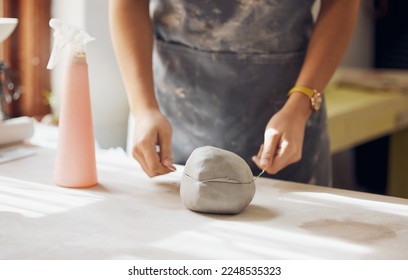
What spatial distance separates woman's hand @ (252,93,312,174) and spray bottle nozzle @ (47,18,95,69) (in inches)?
14.2

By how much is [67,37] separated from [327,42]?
57cm

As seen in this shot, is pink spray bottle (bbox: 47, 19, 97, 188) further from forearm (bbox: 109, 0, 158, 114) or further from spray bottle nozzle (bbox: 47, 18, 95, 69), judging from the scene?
forearm (bbox: 109, 0, 158, 114)

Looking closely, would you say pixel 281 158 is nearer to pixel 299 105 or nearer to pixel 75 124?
pixel 299 105

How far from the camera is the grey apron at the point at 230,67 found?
1414 millimetres

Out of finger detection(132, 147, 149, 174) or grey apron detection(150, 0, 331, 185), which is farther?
grey apron detection(150, 0, 331, 185)

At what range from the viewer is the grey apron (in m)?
1.41

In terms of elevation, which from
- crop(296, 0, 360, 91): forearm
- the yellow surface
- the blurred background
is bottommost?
the yellow surface

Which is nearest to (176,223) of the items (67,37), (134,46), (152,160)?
(152,160)

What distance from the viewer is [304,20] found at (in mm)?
1456

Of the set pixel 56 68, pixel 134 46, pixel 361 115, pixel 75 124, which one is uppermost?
pixel 134 46

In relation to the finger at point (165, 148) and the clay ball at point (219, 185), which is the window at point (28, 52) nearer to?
the finger at point (165, 148)

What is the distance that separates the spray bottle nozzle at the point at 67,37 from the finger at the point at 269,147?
14.1 inches

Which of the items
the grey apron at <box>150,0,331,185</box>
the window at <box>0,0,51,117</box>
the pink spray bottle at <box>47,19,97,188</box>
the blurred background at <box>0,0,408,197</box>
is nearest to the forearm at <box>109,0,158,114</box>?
the grey apron at <box>150,0,331,185</box>

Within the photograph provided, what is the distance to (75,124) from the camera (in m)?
1.11
